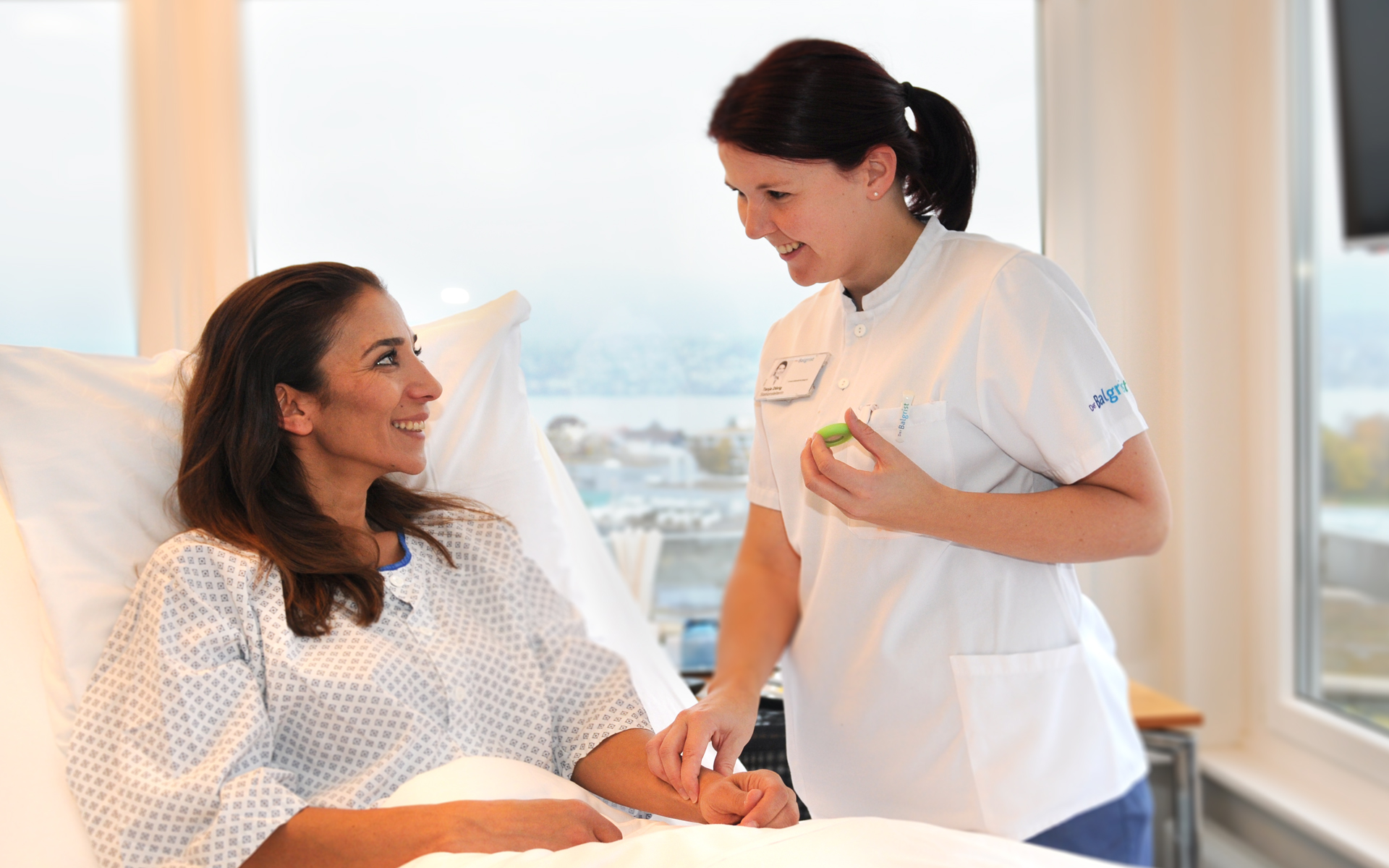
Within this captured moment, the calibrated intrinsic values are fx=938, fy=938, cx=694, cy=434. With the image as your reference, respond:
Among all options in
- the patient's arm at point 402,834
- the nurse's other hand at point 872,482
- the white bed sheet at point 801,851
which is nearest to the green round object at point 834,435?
the nurse's other hand at point 872,482

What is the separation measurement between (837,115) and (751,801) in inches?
27.0

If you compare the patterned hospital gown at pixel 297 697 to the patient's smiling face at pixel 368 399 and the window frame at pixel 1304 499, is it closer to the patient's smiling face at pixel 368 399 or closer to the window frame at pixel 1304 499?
the patient's smiling face at pixel 368 399

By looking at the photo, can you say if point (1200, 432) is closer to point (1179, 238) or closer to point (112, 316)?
point (1179, 238)

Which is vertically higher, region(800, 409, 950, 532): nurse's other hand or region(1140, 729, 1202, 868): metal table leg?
region(800, 409, 950, 532): nurse's other hand

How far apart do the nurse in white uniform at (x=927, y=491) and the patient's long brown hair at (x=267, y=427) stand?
1.62ft

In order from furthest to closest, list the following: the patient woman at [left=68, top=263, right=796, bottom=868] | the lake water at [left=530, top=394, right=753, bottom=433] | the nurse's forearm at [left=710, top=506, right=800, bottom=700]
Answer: the lake water at [left=530, top=394, right=753, bottom=433], the nurse's forearm at [left=710, top=506, right=800, bottom=700], the patient woman at [left=68, top=263, right=796, bottom=868]

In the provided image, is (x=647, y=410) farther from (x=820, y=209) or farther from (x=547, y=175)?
(x=820, y=209)

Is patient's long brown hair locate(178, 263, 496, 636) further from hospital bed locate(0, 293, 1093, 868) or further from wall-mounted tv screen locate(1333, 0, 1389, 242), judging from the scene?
wall-mounted tv screen locate(1333, 0, 1389, 242)

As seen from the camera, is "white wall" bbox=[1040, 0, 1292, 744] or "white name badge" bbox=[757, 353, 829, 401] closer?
"white wall" bbox=[1040, 0, 1292, 744]

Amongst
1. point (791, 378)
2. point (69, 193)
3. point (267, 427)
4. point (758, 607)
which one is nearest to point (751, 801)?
point (758, 607)

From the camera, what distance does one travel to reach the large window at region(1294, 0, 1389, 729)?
2.27ft

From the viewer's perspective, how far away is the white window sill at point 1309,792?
0.70 meters

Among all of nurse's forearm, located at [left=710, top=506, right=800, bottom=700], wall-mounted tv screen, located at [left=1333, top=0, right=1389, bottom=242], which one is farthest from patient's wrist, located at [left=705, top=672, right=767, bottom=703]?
wall-mounted tv screen, located at [left=1333, top=0, right=1389, bottom=242]

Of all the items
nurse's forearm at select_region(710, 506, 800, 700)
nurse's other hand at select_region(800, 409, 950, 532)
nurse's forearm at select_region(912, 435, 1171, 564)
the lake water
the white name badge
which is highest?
the white name badge
